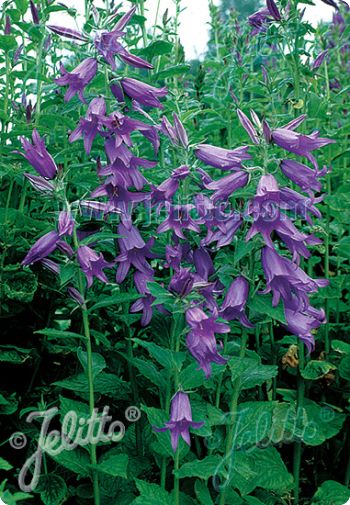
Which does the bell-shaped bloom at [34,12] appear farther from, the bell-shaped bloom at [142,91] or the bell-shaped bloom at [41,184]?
the bell-shaped bloom at [41,184]

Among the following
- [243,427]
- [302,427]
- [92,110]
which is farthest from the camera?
[302,427]

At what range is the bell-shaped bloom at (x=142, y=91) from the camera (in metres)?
2.34

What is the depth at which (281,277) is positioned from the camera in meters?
2.27

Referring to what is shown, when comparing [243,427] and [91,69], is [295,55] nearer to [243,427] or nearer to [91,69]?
[91,69]

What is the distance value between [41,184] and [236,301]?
0.71 m

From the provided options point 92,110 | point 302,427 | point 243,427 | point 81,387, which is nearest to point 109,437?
point 81,387

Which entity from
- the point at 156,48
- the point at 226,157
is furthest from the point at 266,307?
the point at 156,48

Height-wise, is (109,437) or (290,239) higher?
(290,239)

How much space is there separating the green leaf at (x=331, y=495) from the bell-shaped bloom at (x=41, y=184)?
1.59 meters

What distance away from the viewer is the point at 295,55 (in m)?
→ 3.03

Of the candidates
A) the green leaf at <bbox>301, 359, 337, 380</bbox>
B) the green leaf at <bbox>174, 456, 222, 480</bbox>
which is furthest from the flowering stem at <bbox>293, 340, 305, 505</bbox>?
the green leaf at <bbox>174, 456, 222, 480</bbox>

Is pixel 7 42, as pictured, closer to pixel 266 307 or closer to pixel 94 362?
pixel 94 362

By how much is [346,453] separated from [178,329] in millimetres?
1503

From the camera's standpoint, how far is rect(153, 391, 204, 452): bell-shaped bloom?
2227 mm
